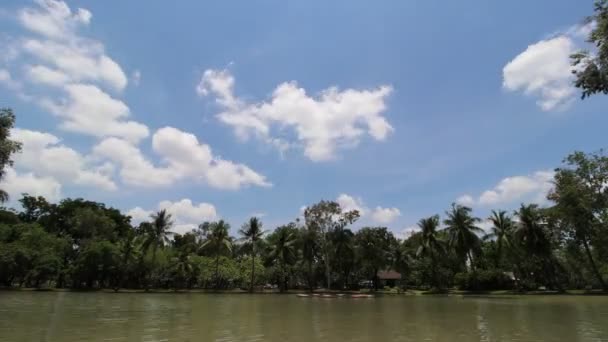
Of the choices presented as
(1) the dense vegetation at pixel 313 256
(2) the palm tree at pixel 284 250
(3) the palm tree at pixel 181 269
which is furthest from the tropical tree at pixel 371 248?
(3) the palm tree at pixel 181 269

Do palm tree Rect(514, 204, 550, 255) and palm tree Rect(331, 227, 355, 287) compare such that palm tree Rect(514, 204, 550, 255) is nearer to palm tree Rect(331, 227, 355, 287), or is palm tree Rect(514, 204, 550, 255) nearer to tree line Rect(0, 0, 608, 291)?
tree line Rect(0, 0, 608, 291)

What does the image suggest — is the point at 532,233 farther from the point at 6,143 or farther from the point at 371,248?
the point at 6,143

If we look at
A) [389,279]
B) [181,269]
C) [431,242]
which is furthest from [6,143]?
[389,279]

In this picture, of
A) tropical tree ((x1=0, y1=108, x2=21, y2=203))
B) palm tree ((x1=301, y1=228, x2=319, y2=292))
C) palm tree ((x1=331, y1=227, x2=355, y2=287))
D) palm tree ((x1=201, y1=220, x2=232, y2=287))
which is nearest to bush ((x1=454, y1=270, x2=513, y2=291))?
palm tree ((x1=331, y1=227, x2=355, y2=287))

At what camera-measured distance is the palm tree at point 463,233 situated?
5512 cm

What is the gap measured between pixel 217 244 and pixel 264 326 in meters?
44.1

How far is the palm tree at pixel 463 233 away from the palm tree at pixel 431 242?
176 cm

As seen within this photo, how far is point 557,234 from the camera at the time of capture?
50.7 meters

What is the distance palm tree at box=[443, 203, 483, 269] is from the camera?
55.1 m

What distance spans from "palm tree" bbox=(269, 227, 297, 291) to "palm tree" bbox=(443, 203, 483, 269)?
22.7 metres

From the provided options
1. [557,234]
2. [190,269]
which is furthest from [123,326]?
[557,234]

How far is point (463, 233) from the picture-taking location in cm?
5512

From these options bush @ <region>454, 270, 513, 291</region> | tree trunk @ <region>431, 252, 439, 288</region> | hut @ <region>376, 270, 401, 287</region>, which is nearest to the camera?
bush @ <region>454, 270, 513, 291</region>

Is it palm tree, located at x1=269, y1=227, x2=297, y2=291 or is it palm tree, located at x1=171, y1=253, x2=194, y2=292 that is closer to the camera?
palm tree, located at x1=171, y1=253, x2=194, y2=292
